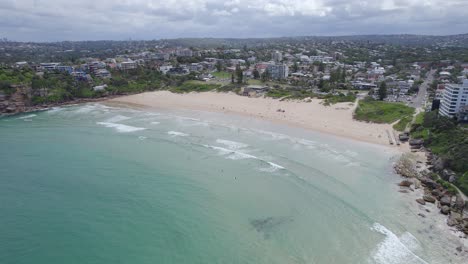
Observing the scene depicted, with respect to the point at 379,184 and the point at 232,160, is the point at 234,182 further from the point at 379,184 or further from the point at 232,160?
the point at 379,184

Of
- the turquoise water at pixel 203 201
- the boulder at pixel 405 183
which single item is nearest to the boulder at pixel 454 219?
the turquoise water at pixel 203 201

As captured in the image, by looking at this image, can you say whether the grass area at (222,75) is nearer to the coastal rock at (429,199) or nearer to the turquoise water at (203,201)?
the turquoise water at (203,201)

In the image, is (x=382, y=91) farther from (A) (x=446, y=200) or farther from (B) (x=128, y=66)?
(B) (x=128, y=66)

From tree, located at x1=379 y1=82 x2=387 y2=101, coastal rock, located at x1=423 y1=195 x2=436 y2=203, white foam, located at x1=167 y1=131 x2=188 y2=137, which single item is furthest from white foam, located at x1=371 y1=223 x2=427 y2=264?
tree, located at x1=379 y1=82 x2=387 y2=101

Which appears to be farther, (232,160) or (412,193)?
(232,160)

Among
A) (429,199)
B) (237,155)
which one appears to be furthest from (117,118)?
(429,199)

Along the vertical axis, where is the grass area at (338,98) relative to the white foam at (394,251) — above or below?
above

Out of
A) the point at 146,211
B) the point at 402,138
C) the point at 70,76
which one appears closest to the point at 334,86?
the point at 402,138
